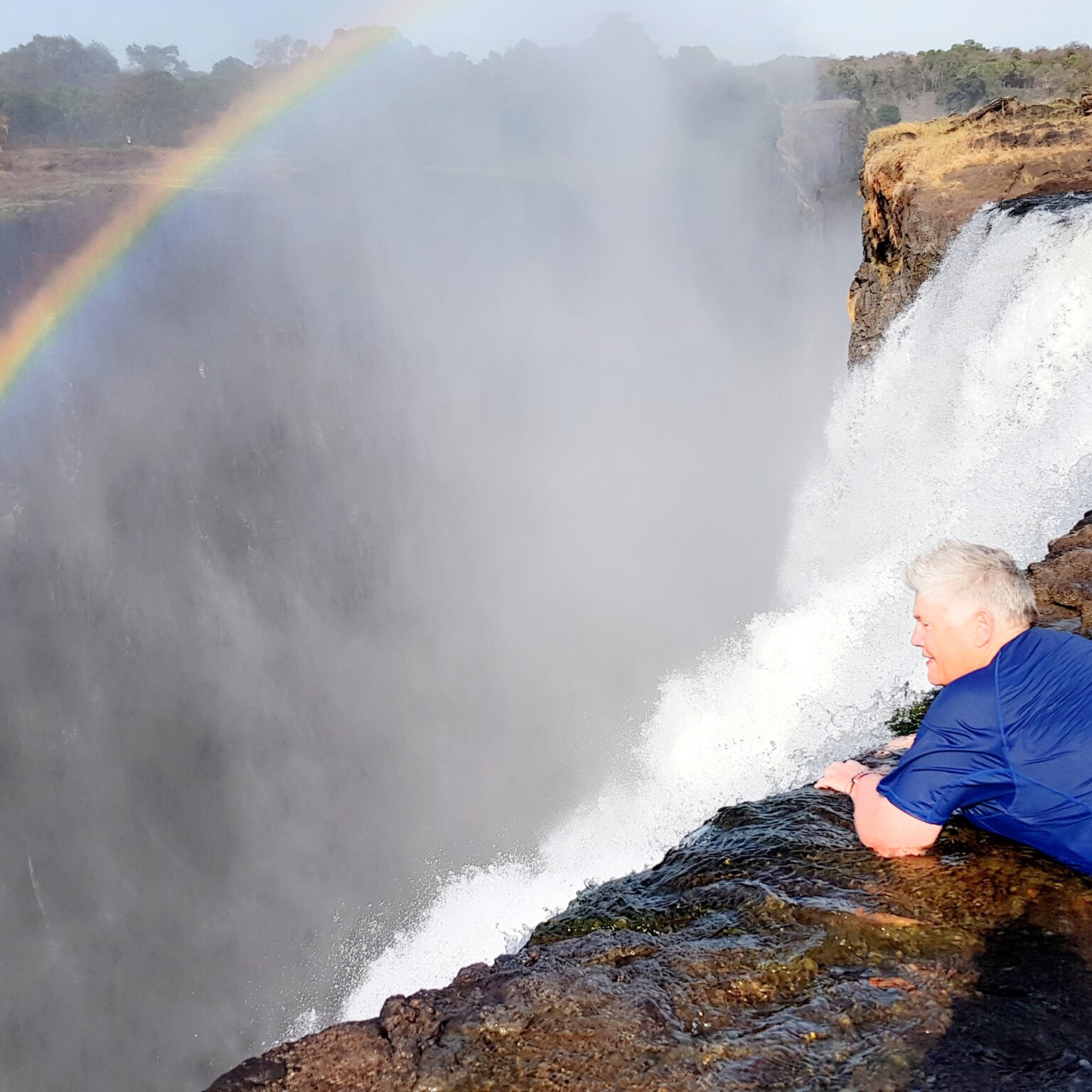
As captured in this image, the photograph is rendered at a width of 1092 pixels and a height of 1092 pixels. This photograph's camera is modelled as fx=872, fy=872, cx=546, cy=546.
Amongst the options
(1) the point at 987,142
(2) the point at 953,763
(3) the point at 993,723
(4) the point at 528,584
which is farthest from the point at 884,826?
(4) the point at 528,584

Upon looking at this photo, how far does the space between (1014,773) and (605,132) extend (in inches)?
2418

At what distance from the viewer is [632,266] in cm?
4666

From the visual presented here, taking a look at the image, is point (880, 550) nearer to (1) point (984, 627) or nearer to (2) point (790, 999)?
(1) point (984, 627)

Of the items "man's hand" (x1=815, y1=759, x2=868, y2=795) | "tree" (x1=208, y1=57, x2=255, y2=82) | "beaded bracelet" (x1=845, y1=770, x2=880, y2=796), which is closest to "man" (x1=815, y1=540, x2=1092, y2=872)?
"beaded bracelet" (x1=845, y1=770, x2=880, y2=796)

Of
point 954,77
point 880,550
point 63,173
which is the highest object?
point 954,77

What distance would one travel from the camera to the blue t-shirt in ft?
6.47

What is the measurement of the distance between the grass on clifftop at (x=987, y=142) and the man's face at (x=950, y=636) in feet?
36.2

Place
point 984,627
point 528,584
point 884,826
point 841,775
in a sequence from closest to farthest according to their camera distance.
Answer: point 984,627 < point 884,826 < point 841,775 < point 528,584

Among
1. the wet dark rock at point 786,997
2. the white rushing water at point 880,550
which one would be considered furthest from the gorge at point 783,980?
the white rushing water at point 880,550

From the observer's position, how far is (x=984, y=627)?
7.05 feet

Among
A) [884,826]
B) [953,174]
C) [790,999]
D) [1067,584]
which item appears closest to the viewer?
[790,999]

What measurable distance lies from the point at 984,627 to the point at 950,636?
8 cm

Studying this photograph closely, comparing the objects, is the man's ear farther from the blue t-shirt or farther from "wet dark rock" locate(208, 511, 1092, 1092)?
"wet dark rock" locate(208, 511, 1092, 1092)

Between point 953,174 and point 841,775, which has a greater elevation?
point 953,174
